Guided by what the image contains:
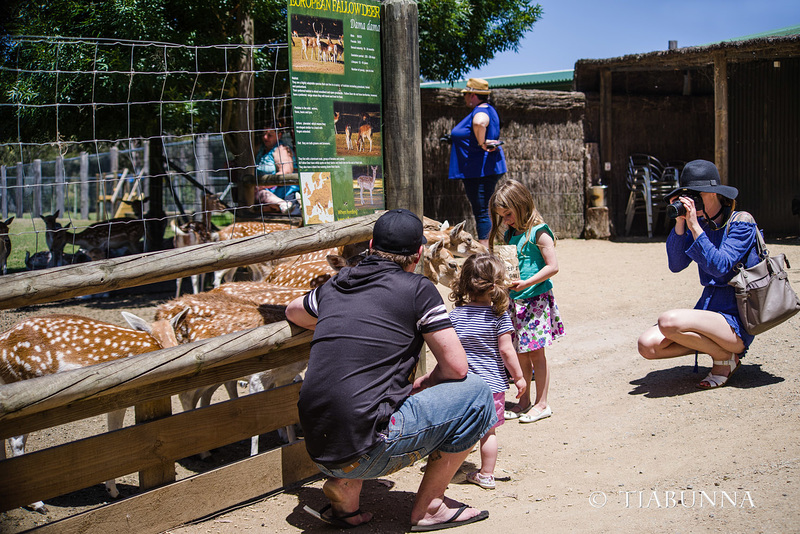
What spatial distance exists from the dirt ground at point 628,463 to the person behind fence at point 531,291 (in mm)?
398

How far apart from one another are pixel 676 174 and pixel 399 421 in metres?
12.3

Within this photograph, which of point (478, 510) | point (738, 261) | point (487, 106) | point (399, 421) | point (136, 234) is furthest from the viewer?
point (136, 234)

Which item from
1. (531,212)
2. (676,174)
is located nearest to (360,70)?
(531,212)

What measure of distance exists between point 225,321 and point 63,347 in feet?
3.53

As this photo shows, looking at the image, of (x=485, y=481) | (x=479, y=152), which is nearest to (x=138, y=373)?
(x=485, y=481)

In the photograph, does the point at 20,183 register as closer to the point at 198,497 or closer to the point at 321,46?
the point at 321,46

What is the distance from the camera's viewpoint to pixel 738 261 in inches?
192

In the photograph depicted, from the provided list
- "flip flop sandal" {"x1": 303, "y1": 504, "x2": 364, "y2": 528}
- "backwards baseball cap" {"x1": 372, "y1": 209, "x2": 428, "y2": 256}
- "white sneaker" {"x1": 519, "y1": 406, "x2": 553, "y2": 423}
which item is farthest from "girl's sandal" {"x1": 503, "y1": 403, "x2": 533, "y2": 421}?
"backwards baseball cap" {"x1": 372, "y1": 209, "x2": 428, "y2": 256}

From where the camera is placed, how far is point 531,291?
5039 mm

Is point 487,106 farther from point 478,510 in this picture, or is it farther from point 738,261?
point 478,510

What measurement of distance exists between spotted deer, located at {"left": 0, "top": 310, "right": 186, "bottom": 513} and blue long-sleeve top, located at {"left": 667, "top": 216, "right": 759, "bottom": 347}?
376 centimetres

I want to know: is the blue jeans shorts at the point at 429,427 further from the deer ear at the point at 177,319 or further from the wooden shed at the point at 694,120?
the wooden shed at the point at 694,120

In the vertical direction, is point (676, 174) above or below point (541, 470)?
above

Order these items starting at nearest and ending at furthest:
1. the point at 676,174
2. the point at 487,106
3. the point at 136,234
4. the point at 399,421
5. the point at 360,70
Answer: the point at 399,421 < the point at 360,70 < the point at 487,106 < the point at 136,234 < the point at 676,174
